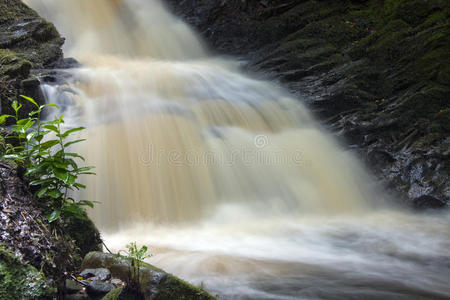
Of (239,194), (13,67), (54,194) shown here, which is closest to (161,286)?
(54,194)

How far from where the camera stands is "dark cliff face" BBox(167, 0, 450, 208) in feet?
19.8

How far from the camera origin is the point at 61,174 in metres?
2.11

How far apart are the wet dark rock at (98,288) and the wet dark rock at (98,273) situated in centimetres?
8

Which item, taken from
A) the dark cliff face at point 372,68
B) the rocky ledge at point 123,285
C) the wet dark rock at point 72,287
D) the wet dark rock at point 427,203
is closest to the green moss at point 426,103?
the dark cliff face at point 372,68

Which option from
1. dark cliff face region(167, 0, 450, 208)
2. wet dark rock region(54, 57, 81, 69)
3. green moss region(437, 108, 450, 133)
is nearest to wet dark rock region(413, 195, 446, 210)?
dark cliff face region(167, 0, 450, 208)

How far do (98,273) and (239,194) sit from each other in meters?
3.73

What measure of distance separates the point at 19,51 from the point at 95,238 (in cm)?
658

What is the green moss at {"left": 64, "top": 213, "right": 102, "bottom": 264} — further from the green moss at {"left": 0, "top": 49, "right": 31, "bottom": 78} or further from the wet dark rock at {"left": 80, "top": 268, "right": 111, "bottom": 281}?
the green moss at {"left": 0, "top": 49, "right": 31, "bottom": 78}

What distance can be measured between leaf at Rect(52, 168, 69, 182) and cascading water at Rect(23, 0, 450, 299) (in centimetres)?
147

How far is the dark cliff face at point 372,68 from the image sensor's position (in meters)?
6.05

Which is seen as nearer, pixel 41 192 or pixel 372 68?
pixel 41 192

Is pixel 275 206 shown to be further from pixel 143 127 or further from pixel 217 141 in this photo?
pixel 143 127

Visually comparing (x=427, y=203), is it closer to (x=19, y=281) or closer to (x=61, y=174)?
(x=61, y=174)

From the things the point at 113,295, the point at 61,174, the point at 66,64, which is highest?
the point at 66,64
